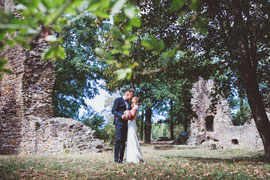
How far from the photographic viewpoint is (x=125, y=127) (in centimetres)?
646

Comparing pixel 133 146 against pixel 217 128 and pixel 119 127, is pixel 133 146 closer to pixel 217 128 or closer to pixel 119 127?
pixel 119 127

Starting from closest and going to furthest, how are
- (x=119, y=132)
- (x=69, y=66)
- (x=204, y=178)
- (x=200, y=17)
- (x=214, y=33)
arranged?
(x=200, y=17) → (x=204, y=178) → (x=119, y=132) → (x=214, y=33) → (x=69, y=66)

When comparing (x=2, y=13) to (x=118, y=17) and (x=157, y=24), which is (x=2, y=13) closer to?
(x=118, y=17)

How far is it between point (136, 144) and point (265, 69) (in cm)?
570

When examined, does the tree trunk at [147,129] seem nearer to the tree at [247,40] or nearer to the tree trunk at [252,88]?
the tree at [247,40]

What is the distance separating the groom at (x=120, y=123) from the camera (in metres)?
6.22

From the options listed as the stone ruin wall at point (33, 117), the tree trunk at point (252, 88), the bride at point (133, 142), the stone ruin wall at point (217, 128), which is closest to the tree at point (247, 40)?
the tree trunk at point (252, 88)

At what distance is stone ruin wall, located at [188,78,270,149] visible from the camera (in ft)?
67.3

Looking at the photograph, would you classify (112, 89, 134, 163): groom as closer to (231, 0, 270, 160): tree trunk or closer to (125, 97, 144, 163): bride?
(125, 97, 144, 163): bride

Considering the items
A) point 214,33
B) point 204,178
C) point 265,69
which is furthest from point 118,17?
point 265,69

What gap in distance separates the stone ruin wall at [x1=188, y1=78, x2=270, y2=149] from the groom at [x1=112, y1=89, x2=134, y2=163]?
14868 mm

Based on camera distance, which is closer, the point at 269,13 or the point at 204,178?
the point at 204,178

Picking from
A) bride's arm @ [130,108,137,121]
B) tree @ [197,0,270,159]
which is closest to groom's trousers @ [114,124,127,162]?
bride's arm @ [130,108,137,121]

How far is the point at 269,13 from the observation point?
6.46m
